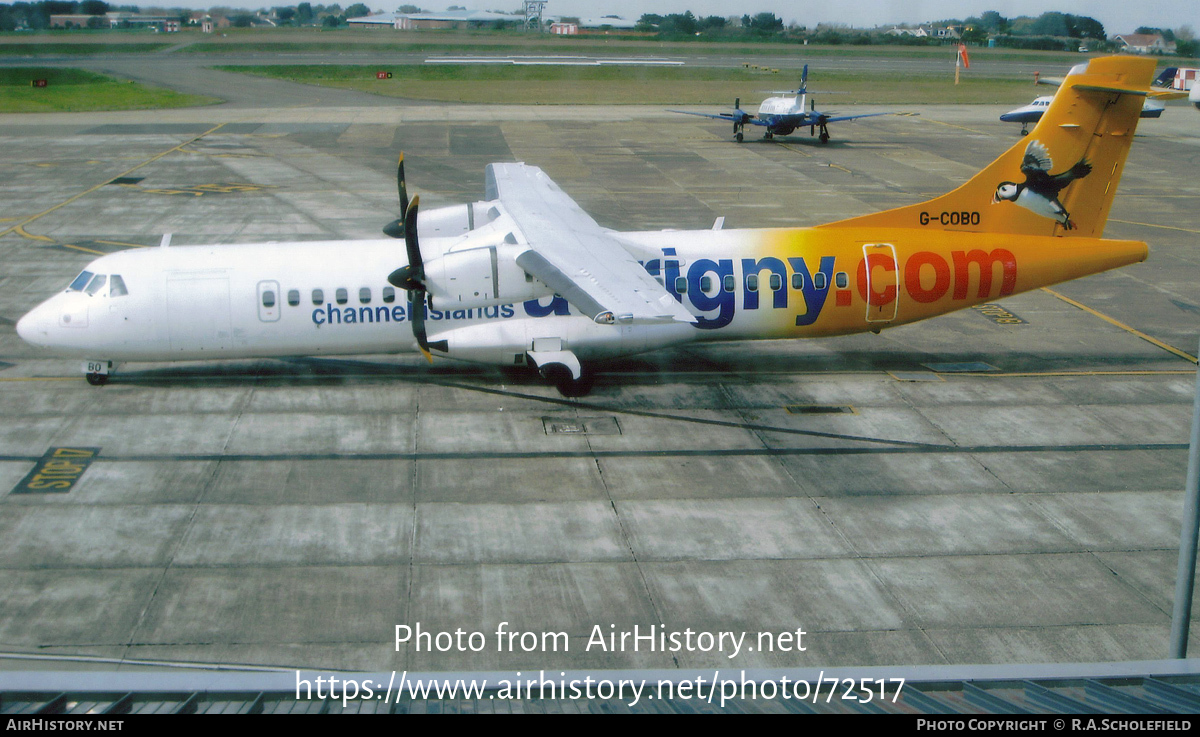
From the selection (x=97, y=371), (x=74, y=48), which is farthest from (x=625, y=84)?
(x=97, y=371)

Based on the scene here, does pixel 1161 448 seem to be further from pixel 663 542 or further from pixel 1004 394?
pixel 663 542

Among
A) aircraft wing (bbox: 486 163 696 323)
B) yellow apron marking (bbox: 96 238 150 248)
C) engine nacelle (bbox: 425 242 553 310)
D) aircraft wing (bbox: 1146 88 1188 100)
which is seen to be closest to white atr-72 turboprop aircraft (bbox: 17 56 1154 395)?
engine nacelle (bbox: 425 242 553 310)

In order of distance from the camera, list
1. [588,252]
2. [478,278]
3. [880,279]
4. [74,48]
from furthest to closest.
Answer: [74,48] → [880,279] → [478,278] → [588,252]

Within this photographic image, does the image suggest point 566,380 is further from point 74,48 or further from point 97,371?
point 74,48

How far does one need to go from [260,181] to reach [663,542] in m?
37.9

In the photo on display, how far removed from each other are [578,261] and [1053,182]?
12.4 meters

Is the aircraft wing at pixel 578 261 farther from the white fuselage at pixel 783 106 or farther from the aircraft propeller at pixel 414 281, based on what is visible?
the white fuselage at pixel 783 106

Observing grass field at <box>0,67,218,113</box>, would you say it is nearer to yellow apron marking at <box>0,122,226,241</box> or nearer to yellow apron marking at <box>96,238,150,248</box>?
yellow apron marking at <box>0,122,226,241</box>

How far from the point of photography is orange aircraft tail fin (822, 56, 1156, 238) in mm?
23062

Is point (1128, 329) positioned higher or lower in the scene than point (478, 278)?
lower

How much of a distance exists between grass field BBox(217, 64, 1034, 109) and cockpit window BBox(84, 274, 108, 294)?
61.9 meters

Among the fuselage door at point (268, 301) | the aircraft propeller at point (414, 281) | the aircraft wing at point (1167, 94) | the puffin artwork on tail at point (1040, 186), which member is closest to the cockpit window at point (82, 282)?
the fuselage door at point (268, 301)

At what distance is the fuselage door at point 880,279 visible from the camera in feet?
74.9

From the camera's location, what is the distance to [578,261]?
1952 cm
